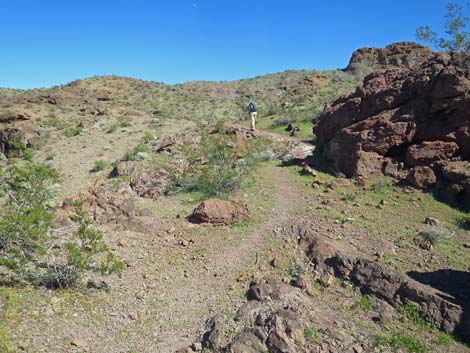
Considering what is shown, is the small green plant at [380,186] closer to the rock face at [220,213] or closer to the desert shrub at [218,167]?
the desert shrub at [218,167]

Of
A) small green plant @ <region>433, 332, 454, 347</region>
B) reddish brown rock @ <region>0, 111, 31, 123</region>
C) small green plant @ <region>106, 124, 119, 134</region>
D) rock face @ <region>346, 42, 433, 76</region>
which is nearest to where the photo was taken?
small green plant @ <region>433, 332, 454, 347</region>

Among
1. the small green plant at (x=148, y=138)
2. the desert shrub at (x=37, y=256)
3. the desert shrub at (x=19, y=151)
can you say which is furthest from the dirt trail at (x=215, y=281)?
the small green plant at (x=148, y=138)

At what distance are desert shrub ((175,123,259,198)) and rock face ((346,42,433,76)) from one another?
34.9m

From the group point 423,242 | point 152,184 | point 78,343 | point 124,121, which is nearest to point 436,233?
point 423,242

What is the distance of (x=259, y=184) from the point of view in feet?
37.8

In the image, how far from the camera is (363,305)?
5.64 metres

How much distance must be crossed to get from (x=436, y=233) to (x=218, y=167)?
7276 millimetres

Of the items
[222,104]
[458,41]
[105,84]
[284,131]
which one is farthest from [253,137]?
[105,84]

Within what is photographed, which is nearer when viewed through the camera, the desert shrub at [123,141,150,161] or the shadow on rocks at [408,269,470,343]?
the shadow on rocks at [408,269,470,343]

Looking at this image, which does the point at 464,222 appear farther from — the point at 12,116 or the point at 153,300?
the point at 12,116

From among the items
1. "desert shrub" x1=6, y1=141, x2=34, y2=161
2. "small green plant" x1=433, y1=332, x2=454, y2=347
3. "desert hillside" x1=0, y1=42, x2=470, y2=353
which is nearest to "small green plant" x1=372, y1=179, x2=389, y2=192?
"desert hillside" x1=0, y1=42, x2=470, y2=353

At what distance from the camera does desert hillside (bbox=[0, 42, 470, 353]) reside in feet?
16.4

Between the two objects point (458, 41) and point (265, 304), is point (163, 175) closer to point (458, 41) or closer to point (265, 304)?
point (265, 304)

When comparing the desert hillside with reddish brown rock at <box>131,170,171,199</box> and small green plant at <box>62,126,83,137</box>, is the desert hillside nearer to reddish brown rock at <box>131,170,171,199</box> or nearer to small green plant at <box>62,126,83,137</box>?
reddish brown rock at <box>131,170,171,199</box>
